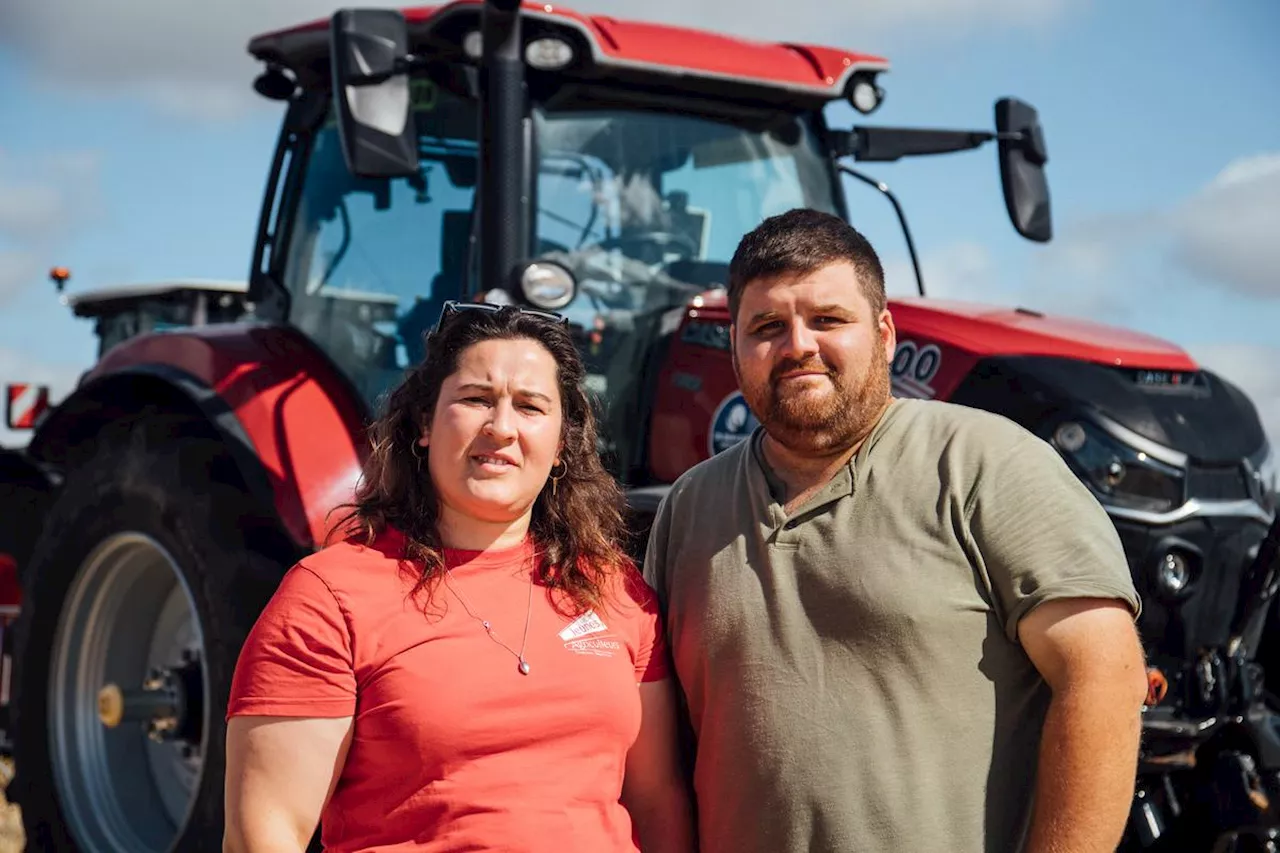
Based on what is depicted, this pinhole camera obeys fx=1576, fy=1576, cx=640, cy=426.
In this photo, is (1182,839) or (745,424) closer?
(1182,839)

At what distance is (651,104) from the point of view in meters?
4.21

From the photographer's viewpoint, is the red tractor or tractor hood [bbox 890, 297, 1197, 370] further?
tractor hood [bbox 890, 297, 1197, 370]

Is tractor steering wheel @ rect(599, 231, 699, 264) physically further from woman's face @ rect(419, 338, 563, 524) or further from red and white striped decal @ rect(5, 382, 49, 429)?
Result: red and white striped decal @ rect(5, 382, 49, 429)

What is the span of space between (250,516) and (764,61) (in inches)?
73.3

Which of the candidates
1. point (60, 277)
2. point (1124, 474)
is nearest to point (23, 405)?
point (60, 277)

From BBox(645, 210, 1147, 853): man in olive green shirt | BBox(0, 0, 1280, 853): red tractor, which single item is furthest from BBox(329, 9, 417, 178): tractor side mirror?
BBox(645, 210, 1147, 853): man in olive green shirt

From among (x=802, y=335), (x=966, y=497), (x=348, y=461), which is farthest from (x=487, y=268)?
(x=966, y=497)

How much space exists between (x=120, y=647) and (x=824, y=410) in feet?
9.78

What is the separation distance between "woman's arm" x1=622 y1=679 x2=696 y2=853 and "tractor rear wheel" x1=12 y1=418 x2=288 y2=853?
1.98 m

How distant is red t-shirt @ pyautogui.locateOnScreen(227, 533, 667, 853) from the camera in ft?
6.79

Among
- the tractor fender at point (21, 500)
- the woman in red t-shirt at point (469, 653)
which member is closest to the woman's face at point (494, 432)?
the woman in red t-shirt at point (469, 653)

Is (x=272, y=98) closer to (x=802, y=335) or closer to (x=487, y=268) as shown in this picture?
(x=487, y=268)

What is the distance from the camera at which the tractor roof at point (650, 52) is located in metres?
3.91

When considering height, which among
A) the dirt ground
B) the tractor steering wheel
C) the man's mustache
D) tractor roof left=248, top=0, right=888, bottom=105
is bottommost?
the dirt ground
